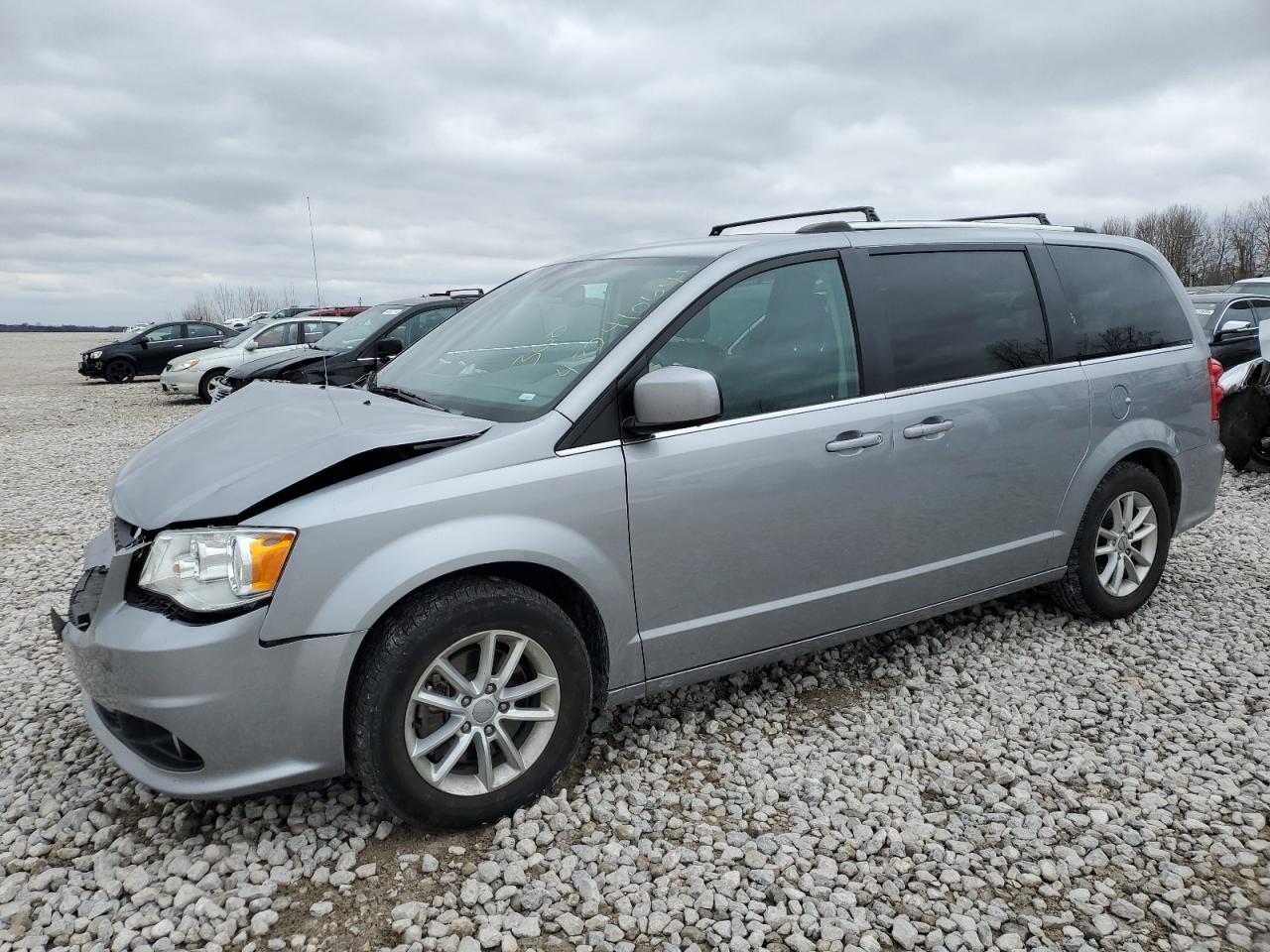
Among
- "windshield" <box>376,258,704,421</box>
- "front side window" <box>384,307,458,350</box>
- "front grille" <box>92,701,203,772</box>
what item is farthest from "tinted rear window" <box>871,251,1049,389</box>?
"front side window" <box>384,307,458,350</box>

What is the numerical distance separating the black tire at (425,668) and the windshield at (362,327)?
29.8ft

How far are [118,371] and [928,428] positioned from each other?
24.3 metres

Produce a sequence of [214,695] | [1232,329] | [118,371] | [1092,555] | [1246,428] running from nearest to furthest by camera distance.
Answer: [214,695] < [1092,555] < [1246,428] < [1232,329] < [118,371]

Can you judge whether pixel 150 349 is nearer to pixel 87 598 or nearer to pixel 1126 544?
pixel 87 598

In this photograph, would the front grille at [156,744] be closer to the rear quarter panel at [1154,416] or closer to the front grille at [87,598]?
the front grille at [87,598]

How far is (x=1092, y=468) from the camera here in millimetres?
4191

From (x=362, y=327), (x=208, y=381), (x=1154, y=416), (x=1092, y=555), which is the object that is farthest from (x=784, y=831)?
(x=208, y=381)

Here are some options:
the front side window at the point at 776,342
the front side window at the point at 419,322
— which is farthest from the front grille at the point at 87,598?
the front side window at the point at 419,322

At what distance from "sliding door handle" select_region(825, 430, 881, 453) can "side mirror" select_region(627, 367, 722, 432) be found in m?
0.65

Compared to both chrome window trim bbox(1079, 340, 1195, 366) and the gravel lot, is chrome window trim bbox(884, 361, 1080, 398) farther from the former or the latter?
the gravel lot

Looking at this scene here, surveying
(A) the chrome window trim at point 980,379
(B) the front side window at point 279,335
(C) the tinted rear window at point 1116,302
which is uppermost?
(B) the front side window at point 279,335

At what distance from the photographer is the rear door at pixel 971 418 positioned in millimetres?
3625

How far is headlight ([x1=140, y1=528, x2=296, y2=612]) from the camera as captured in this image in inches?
99.0

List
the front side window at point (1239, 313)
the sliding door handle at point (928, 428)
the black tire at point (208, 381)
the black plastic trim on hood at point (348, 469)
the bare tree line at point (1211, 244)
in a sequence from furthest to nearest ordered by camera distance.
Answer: the bare tree line at point (1211, 244) → the black tire at point (208, 381) → the front side window at point (1239, 313) → the sliding door handle at point (928, 428) → the black plastic trim on hood at point (348, 469)
